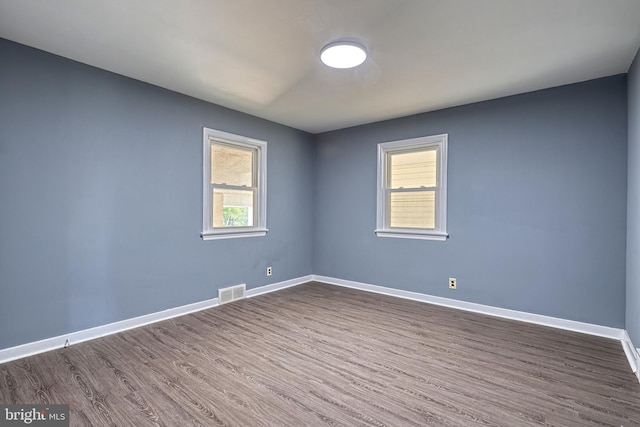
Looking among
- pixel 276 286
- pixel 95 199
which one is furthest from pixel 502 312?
pixel 95 199

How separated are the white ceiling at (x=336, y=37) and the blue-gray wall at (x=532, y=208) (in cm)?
32

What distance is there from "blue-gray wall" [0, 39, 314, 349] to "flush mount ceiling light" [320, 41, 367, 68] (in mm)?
1918

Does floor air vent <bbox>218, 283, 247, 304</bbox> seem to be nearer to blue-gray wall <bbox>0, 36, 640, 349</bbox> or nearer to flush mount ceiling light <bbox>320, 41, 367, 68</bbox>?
blue-gray wall <bbox>0, 36, 640, 349</bbox>

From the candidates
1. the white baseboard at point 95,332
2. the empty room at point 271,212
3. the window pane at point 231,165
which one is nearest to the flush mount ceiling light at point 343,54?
the empty room at point 271,212

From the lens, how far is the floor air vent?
3994mm

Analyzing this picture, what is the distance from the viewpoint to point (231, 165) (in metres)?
4.22

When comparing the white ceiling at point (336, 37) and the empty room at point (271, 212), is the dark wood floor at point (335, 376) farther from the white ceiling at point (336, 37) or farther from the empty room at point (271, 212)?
the white ceiling at point (336, 37)

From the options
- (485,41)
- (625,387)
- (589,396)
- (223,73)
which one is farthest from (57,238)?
(625,387)

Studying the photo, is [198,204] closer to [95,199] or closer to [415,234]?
[95,199]

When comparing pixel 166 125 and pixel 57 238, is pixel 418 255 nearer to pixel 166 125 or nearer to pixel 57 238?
pixel 166 125

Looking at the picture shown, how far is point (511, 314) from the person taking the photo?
3.56 metres

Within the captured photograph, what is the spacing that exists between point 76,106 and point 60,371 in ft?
7.29

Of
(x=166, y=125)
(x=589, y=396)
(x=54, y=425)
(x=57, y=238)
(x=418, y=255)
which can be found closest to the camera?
(x=54, y=425)

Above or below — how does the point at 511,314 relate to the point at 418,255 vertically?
below
